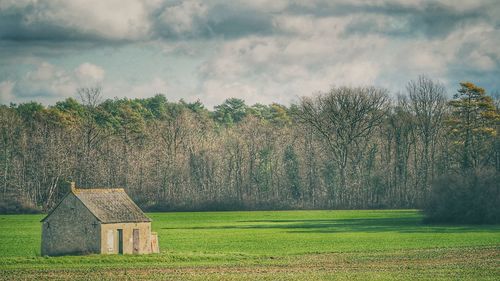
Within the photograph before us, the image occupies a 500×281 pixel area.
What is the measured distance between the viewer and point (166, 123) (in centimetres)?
14700

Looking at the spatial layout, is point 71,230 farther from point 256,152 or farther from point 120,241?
point 256,152

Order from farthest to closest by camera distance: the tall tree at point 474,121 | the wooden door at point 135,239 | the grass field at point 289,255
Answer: the tall tree at point 474,121, the wooden door at point 135,239, the grass field at point 289,255

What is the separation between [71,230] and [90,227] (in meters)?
1.29

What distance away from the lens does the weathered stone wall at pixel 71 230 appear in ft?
177

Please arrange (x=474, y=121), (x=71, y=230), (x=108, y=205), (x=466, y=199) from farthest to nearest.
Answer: (x=474, y=121)
(x=466, y=199)
(x=108, y=205)
(x=71, y=230)

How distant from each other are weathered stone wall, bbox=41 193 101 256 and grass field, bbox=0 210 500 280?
1480mm

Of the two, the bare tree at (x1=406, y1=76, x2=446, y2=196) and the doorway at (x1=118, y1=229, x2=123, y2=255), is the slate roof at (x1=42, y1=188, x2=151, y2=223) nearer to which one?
the doorway at (x1=118, y1=229, x2=123, y2=255)

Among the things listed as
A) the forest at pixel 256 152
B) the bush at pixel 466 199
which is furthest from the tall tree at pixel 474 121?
the bush at pixel 466 199

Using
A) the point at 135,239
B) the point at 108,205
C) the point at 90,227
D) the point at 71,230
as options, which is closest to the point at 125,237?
the point at 135,239

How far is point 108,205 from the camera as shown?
56.0m

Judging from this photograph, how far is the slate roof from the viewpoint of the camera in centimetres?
5456

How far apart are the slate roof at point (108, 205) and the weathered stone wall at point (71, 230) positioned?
1.43 ft

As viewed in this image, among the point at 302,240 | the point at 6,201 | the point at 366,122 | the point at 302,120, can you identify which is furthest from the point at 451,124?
the point at 6,201

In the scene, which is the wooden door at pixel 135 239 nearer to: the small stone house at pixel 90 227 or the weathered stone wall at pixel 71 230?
the small stone house at pixel 90 227
